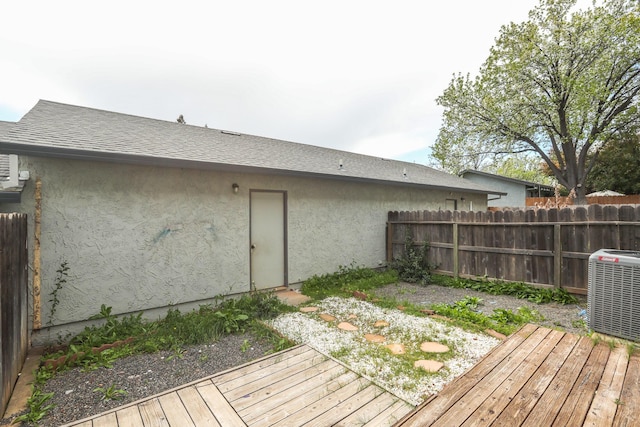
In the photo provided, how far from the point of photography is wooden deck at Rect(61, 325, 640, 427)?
5.63 ft

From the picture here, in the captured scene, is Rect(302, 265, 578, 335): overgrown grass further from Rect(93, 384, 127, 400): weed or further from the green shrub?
Rect(93, 384, 127, 400): weed

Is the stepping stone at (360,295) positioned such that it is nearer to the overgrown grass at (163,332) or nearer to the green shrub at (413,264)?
the overgrown grass at (163,332)

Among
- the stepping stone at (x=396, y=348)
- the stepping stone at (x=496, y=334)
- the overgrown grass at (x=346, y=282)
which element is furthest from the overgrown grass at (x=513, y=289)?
the stepping stone at (x=396, y=348)

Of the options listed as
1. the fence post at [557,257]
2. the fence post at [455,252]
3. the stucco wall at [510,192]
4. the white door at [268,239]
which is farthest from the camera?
the stucco wall at [510,192]

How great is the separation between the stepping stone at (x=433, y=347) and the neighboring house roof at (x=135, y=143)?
3915 mm

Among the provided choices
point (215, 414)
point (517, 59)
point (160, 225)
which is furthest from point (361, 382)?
point (517, 59)

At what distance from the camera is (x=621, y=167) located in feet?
58.2

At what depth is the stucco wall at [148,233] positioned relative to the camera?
3.84 meters

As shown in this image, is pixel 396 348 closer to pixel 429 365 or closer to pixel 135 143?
pixel 429 365

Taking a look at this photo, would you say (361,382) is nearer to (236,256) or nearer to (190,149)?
(236,256)

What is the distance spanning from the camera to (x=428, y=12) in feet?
24.8

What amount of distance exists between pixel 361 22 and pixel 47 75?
10.2m

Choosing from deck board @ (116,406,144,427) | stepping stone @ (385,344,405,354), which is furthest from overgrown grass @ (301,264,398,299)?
deck board @ (116,406,144,427)

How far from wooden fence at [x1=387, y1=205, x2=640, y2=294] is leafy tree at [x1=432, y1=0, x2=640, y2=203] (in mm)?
12152
